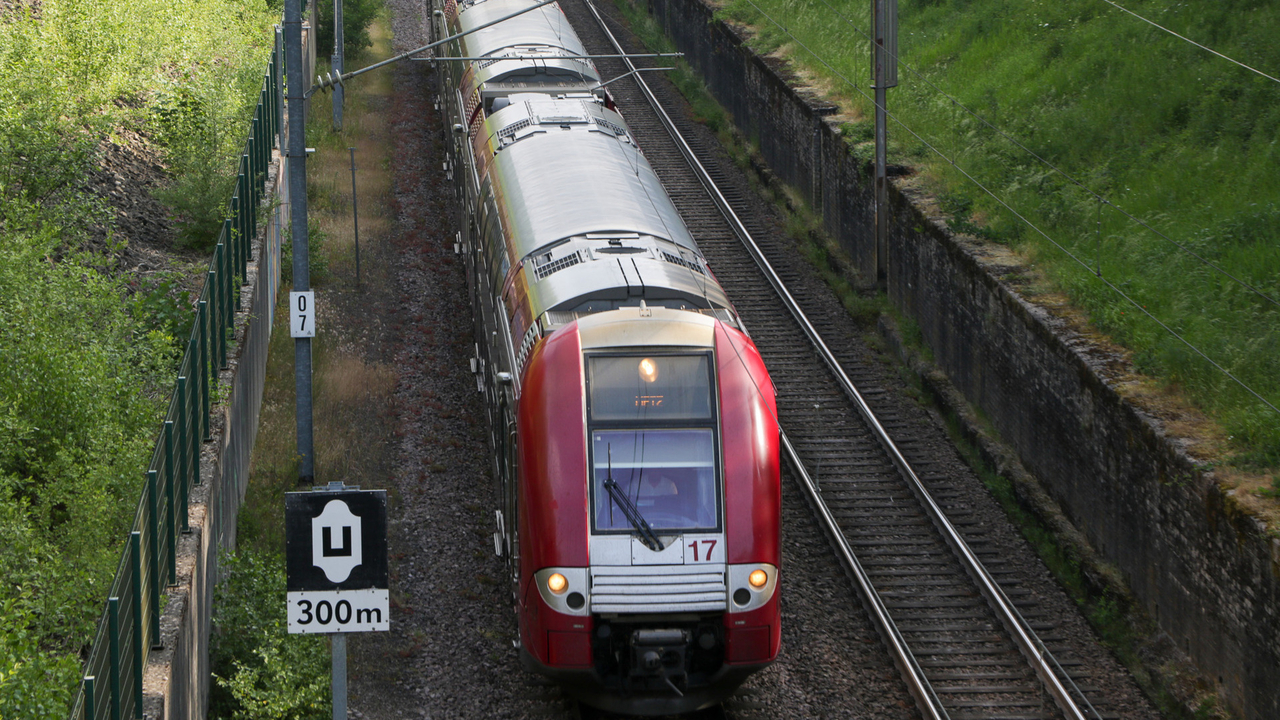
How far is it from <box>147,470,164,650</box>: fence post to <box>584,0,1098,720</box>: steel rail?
648 cm

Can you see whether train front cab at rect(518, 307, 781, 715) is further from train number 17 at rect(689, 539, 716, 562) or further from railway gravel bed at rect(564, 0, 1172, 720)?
railway gravel bed at rect(564, 0, 1172, 720)

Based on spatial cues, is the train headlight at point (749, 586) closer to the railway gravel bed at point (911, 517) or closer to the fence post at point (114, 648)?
the railway gravel bed at point (911, 517)

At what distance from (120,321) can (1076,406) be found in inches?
391

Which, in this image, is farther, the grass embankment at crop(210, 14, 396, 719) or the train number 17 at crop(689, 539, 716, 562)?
the grass embankment at crop(210, 14, 396, 719)

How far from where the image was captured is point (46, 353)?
10367mm

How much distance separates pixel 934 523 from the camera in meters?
14.0

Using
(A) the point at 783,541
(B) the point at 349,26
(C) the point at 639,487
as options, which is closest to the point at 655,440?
(C) the point at 639,487

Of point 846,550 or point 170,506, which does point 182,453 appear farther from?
point 846,550

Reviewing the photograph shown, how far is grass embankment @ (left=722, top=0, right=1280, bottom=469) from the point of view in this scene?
42.4 feet

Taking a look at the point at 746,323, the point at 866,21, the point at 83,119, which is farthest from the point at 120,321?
the point at 866,21

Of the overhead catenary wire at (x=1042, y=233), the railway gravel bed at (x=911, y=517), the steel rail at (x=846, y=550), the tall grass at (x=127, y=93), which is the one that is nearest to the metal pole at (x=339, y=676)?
the steel rail at (x=846, y=550)

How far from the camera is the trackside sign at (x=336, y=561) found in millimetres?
6840

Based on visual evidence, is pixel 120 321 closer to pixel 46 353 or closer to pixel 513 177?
pixel 46 353

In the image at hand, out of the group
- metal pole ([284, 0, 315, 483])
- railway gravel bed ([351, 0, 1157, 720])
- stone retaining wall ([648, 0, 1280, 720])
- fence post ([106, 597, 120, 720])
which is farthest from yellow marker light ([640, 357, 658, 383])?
metal pole ([284, 0, 315, 483])
